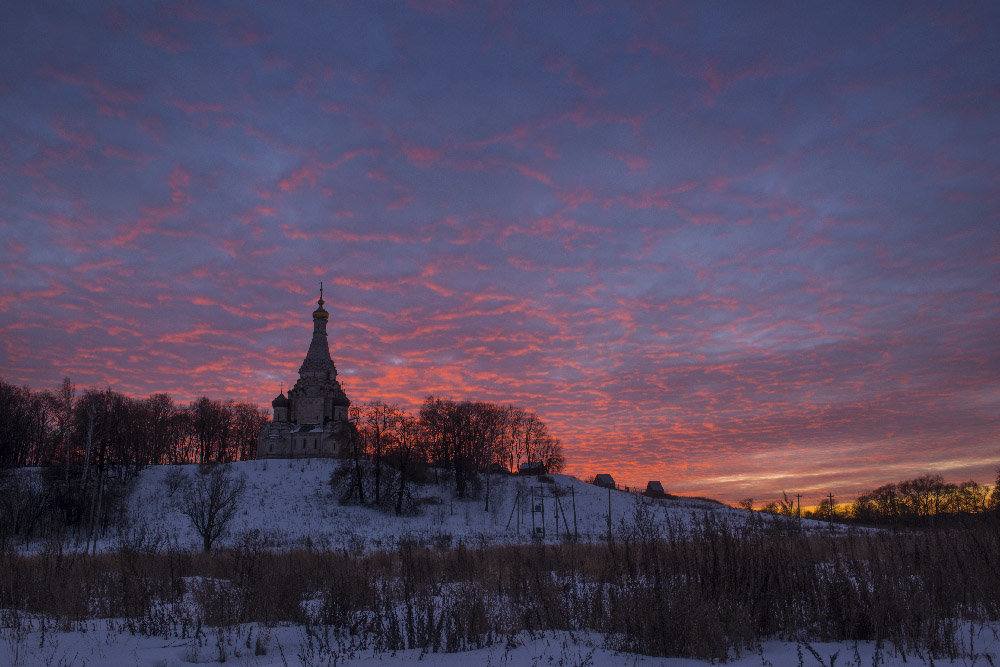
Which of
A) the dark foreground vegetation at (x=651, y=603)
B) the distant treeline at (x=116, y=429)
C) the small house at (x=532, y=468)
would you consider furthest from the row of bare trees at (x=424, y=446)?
the dark foreground vegetation at (x=651, y=603)

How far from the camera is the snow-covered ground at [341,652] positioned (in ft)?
20.0

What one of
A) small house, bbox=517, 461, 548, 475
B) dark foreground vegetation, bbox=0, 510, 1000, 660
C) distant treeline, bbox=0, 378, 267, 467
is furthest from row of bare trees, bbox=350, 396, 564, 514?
dark foreground vegetation, bbox=0, 510, 1000, 660

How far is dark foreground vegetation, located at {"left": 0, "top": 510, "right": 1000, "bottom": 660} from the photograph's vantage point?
6.55 m

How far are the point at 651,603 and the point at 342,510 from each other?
44535 millimetres

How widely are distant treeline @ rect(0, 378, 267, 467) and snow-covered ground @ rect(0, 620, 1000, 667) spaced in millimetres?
40107

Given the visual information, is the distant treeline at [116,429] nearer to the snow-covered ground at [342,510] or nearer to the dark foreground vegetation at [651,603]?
the snow-covered ground at [342,510]

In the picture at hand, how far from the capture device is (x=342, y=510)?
47.7 meters

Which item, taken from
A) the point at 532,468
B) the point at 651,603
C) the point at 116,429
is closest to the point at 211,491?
the point at 116,429

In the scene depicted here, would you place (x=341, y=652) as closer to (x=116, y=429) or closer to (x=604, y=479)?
Answer: (x=116, y=429)

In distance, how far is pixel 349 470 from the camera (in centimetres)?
5244

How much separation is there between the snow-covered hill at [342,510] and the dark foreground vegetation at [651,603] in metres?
23.3

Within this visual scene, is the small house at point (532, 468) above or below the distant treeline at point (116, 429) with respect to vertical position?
below

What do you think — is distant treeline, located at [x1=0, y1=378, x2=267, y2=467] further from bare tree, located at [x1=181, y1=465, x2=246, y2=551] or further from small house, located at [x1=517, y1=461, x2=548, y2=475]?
small house, located at [x1=517, y1=461, x2=548, y2=475]

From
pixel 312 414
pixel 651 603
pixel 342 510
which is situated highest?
pixel 312 414
